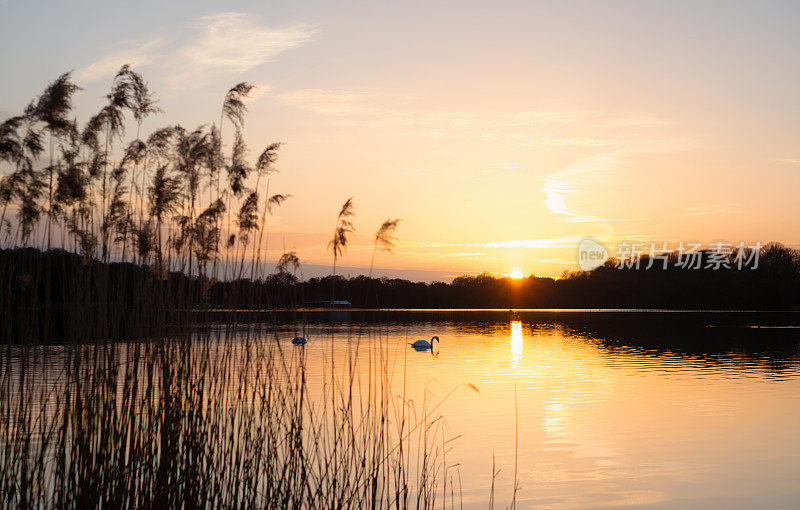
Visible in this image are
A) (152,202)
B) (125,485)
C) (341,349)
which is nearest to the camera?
(125,485)

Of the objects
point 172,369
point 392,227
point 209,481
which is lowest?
point 209,481

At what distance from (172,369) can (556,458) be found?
341 inches

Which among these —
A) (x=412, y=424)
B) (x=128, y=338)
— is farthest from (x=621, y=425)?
(x=128, y=338)

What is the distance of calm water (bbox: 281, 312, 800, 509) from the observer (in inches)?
419

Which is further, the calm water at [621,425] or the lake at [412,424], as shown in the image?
the calm water at [621,425]

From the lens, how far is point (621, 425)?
15898 millimetres

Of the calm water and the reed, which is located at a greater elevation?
the reed

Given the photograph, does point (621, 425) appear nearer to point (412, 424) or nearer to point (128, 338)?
point (412, 424)

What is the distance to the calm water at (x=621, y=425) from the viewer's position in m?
10.6

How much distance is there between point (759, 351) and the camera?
34.1 m

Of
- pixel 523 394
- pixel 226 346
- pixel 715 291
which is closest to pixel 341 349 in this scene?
pixel 523 394

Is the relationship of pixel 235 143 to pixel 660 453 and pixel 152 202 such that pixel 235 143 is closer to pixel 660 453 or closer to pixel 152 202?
pixel 152 202

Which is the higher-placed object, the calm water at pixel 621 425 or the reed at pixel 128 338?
the reed at pixel 128 338

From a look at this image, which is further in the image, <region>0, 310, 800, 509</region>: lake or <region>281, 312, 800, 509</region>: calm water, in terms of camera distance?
<region>281, 312, 800, 509</region>: calm water
